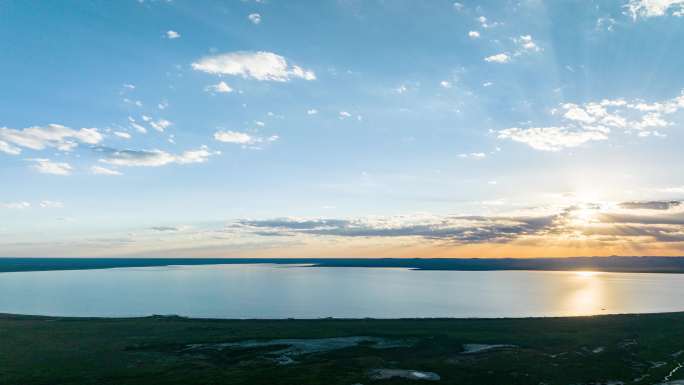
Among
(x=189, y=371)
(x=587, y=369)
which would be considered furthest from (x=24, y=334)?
(x=587, y=369)

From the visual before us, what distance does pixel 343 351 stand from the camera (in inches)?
2832

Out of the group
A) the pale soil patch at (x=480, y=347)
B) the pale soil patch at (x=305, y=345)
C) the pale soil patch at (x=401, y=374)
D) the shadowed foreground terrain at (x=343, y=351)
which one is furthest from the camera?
the pale soil patch at (x=480, y=347)

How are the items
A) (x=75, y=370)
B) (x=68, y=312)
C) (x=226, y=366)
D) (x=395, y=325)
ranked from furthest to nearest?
(x=68, y=312), (x=395, y=325), (x=226, y=366), (x=75, y=370)

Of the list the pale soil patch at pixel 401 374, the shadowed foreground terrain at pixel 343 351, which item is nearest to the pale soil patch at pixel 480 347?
the shadowed foreground terrain at pixel 343 351

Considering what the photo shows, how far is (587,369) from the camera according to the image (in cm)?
6059

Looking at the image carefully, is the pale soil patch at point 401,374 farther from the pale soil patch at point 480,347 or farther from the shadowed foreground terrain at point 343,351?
the pale soil patch at point 480,347

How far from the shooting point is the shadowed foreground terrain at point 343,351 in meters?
57.0

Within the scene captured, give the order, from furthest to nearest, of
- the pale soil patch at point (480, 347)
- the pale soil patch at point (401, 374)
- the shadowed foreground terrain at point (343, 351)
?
the pale soil patch at point (480, 347) < the shadowed foreground terrain at point (343, 351) < the pale soil patch at point (401, 374)

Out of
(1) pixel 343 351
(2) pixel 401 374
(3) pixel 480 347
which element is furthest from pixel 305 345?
(3) pixel 480 347

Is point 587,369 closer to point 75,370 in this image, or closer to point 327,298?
point 75,370

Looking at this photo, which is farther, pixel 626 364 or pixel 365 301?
pixel 365 301

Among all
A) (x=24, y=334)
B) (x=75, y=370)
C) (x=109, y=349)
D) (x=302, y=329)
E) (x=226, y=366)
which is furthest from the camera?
(x=302, y=329)

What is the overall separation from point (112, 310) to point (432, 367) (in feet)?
374

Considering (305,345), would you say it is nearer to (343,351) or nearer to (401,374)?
(343,351)
